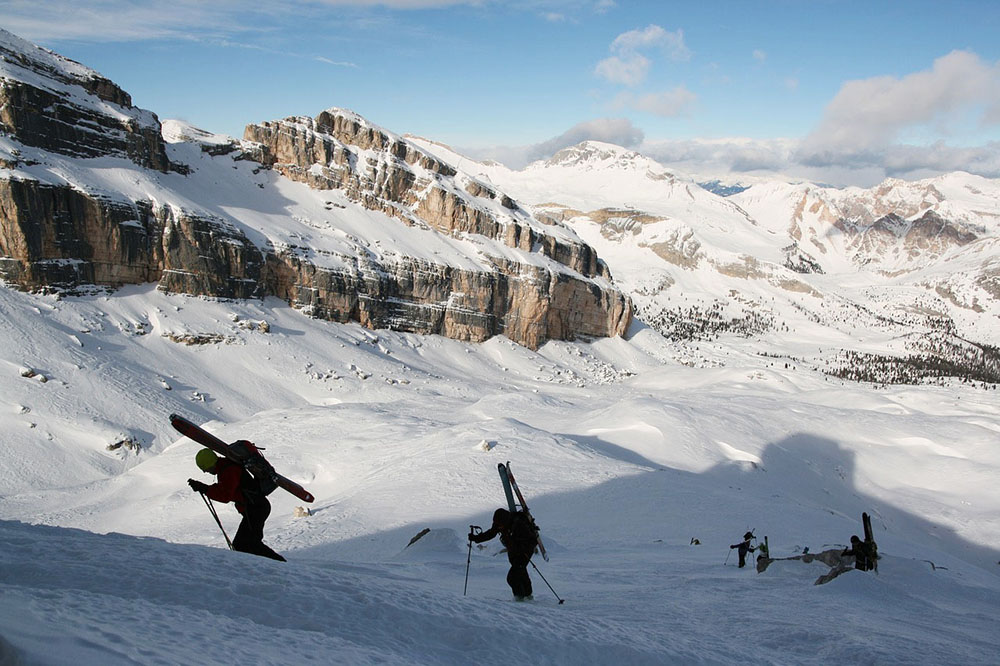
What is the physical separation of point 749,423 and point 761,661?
38.6 metres

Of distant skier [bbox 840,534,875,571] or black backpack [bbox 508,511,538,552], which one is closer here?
black backpack [bbox 508,511,538,552]

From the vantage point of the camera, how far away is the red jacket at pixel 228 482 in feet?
25.1

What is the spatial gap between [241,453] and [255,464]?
9.2 inches

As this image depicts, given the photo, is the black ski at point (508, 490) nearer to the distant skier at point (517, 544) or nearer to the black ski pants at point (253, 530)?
the distant skier at point (517, 544)

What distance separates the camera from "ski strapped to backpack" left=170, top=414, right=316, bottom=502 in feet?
24.7

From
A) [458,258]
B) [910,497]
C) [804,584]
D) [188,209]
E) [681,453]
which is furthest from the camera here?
[458,258]

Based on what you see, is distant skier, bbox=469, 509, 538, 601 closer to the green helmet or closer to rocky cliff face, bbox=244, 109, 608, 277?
the green helmet

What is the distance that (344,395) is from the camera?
2169 inches

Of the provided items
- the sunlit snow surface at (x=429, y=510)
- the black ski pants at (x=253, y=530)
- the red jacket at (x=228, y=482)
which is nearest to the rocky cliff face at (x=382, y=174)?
the sunlit snow surface at (x=429, y=510)

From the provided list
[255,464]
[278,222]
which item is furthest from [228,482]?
[278,222]

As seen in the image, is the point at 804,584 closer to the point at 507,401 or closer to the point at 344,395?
the point at 507,401

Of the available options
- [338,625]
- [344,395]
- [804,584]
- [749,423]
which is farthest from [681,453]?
[344,395]

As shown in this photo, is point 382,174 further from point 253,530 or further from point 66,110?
point 253,530

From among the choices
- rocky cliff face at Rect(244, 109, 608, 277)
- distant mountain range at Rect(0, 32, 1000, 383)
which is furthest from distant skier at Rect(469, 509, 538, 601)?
rocky cliff face at Rect(244, 109, 608, 277)
